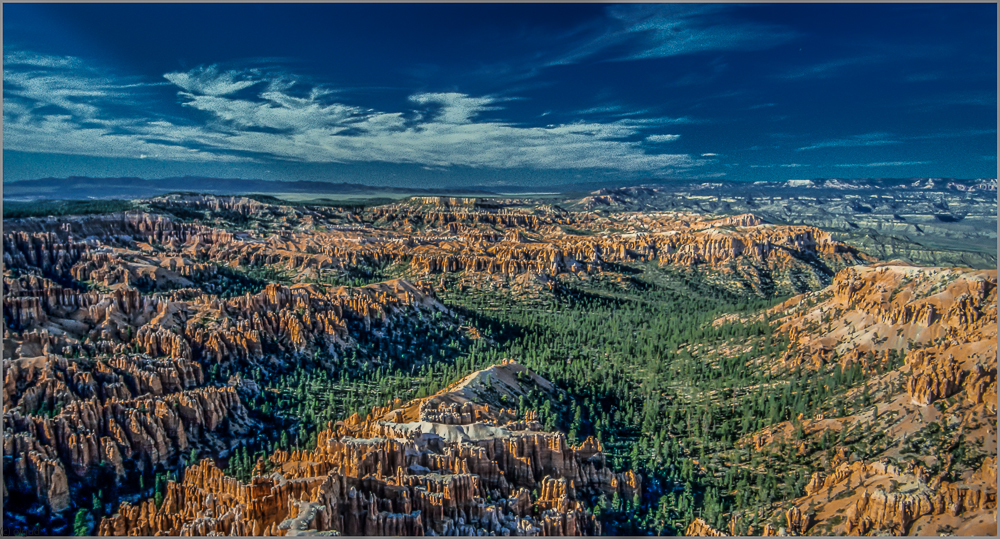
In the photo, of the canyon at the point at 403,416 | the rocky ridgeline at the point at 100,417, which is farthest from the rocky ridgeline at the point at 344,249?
the rocky ridgeline at the point at 100,417

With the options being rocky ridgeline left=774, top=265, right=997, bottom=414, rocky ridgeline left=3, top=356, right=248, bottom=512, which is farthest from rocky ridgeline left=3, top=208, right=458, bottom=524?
rocky ridgeline left=774, top=265, right=997, bottom=414

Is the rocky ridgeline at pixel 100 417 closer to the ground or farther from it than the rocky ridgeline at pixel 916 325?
closer to the ground

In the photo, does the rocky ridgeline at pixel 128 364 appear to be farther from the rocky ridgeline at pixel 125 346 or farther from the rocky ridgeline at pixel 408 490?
the rocky ridgeline at pixel 408 490

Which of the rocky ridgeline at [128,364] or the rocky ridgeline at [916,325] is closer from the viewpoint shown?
the rocky ridgeline at [916,325]

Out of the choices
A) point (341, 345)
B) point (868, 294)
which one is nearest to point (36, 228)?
point (341, 345)

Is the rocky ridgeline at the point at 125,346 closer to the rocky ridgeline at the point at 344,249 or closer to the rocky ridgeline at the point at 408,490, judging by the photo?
the rocky ridgeline at the point at 344,249

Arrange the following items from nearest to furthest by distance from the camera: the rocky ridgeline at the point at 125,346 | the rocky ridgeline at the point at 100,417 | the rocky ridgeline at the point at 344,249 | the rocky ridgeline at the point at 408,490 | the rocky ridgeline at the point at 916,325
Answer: the rocky ridgeline at the point at 408,490 < the rocky ridgeline at the point at 100,417 < the rocky ridgeline at the point at 916,325 < the rocky ridgeline at the point at 125,346 < the rocky ridgeline at the point at 344,249

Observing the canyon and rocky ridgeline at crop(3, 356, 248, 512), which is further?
rocky ridgeline at crop(3, 356, 248, 512)

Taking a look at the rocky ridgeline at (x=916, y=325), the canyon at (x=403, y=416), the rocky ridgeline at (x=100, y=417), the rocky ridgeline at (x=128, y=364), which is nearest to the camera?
the canyon at (x=403, y=416)

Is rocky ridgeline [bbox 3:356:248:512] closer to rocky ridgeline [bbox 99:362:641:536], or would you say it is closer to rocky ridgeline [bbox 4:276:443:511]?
rocky ridgeline [bbox 4:276:443:511]
